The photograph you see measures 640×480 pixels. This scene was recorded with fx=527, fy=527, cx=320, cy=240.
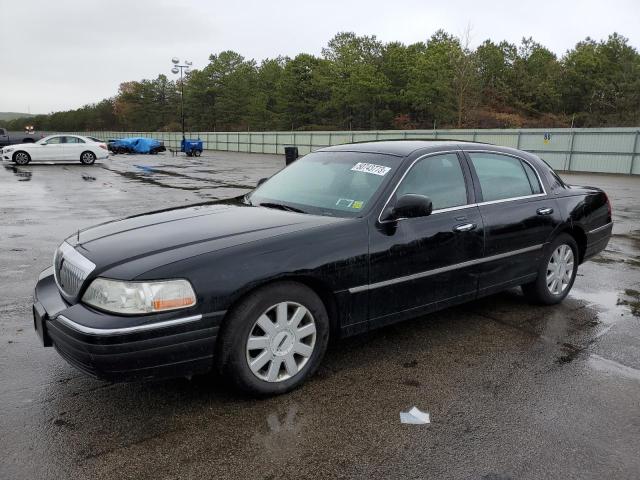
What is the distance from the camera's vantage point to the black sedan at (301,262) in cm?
283

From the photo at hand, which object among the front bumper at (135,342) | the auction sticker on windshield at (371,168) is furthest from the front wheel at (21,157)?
the front bumper at (135,342)

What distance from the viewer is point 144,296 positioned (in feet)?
9.17

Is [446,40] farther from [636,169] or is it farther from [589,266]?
[589,266]

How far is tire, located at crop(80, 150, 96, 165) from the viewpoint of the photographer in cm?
2669

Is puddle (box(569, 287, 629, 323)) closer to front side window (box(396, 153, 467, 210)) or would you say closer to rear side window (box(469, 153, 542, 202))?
rear side window (box(469, 153, 542, 202))

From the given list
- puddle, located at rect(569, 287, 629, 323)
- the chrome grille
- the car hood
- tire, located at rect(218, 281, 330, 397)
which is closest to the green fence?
puddle, located at rect(569, 287, 629, 323)

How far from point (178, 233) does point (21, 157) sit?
26190 millimetres

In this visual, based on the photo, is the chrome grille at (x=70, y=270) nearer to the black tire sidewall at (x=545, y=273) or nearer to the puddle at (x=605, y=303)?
the black tire sidewall at (x=545, y=273)

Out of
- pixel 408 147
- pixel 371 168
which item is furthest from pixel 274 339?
pixel 408 147

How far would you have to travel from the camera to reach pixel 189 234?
3295 mm

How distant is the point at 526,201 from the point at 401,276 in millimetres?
1760

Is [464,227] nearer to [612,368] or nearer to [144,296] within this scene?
Answer: [612,368]

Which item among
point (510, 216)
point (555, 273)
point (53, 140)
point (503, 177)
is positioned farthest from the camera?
point (53, 140)

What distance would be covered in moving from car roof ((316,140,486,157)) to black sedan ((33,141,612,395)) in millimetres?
26
